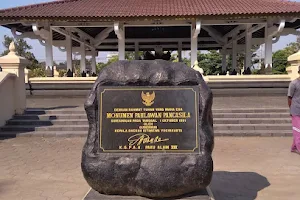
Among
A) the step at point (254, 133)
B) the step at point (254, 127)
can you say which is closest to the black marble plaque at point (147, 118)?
the step at point (254, 133)

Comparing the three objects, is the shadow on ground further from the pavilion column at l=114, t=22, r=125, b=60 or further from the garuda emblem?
the pavilion column at l=114, t=22, r=125, b=60

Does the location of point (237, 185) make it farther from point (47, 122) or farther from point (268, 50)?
point (268, 50)

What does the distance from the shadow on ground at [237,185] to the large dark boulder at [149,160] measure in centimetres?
83

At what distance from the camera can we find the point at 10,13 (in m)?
15.1

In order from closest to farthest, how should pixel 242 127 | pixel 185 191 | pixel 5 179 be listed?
→ pixel 185 191, pixel 5 179, pixel 242 127

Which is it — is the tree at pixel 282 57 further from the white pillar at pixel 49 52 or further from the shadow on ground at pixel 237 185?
the shadow on ground at pixel 237 185

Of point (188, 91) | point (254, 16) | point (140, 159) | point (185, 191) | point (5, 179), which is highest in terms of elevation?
point (254, 16)

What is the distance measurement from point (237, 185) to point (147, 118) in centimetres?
168

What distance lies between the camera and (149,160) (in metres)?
3.32

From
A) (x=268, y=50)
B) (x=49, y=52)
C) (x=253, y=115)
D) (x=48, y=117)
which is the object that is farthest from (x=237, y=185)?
(x=49, y=52)

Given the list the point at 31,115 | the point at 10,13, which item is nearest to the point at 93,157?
the point at 31,115

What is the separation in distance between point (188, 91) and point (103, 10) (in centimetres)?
1306

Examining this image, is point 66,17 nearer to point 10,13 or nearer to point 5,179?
point 10,13
